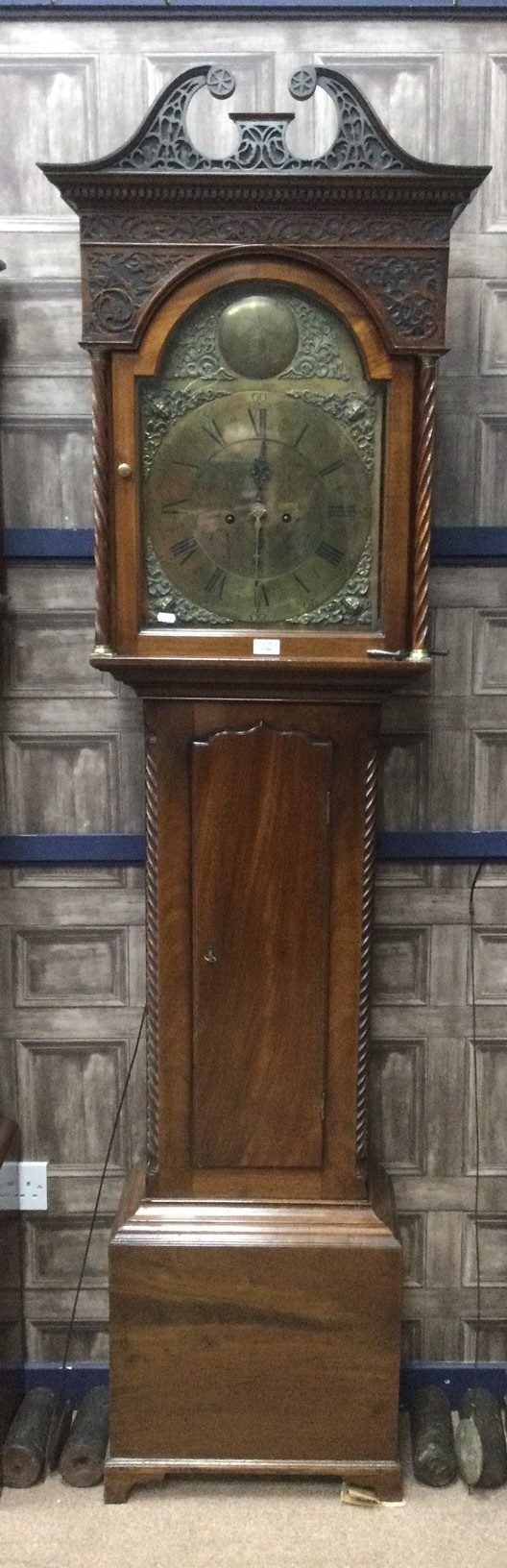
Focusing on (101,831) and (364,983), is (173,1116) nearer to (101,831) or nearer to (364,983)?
(364,983)

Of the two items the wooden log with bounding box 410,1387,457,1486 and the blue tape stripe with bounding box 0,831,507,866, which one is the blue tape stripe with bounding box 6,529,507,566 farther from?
the wooden log with bounding box 410,1387,457,1486

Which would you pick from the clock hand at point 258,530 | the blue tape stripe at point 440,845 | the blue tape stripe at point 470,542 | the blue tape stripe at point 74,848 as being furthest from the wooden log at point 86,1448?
the blue tape stripe at point 470,542

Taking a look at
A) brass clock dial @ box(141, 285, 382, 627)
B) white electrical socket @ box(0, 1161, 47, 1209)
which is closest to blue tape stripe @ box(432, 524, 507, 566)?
brass clock dial @ box(141, 285, 382, 627)

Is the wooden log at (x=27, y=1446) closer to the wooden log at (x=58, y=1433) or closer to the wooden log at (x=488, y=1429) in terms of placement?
the wooden log at (x=58, y=1433)

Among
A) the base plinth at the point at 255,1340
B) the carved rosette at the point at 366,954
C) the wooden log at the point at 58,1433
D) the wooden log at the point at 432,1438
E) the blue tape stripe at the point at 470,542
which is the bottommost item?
the wooden log at the point at 58,1433

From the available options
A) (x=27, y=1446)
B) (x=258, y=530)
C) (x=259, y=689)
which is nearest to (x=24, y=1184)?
(x=27, y=1446)

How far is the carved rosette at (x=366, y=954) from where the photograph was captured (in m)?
1.47

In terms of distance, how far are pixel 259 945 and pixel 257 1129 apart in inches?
10.1

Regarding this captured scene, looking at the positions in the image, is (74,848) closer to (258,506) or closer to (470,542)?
(258,506)

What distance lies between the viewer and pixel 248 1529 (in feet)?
5.17

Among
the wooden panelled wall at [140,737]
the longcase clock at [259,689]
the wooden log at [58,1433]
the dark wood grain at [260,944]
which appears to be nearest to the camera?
the longcase clock at [259,689]

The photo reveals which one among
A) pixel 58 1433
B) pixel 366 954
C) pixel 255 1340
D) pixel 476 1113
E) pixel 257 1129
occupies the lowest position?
pixel 58 1433

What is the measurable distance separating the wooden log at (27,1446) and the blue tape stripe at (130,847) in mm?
836

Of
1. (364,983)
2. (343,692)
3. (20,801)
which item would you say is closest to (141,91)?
(343,692)
